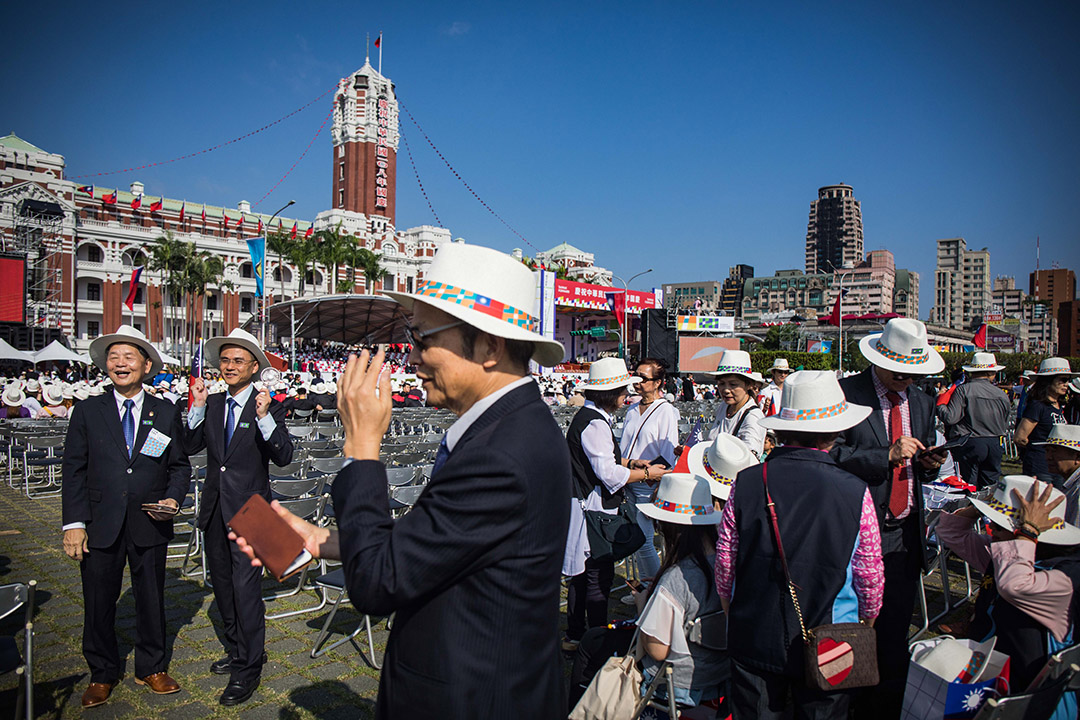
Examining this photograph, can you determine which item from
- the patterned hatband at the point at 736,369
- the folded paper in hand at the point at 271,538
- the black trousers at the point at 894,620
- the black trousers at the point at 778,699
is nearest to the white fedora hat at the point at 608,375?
the patterned hatband at the point at 736,369

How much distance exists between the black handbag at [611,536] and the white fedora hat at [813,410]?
1716mm

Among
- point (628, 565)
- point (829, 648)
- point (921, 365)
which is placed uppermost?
point (921, 365)

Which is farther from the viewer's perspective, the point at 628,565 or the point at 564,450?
the point at 628,565

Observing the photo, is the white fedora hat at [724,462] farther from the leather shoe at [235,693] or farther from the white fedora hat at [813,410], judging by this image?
the leather shoe at [235,693]

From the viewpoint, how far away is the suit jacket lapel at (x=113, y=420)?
12.3ft

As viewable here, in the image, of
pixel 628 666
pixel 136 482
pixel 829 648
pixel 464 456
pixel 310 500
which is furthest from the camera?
pixel 310 500

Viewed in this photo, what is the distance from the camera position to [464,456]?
4.64ft

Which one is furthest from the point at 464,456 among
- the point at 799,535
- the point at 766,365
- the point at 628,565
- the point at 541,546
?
the point at 766,365

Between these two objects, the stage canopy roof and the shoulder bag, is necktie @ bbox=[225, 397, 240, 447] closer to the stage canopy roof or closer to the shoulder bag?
the shoulder bag

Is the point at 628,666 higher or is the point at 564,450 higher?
the point at 564,450

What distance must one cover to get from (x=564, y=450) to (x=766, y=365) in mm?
49450

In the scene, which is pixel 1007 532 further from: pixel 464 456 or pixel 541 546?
pixel 464 456

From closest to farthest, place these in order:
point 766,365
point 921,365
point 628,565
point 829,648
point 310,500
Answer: point 829,648, point 921,365, point 310,500, point 628,565, point 766,365

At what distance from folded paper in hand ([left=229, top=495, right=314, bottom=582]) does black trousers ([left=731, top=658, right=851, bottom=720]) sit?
68.1 inches
